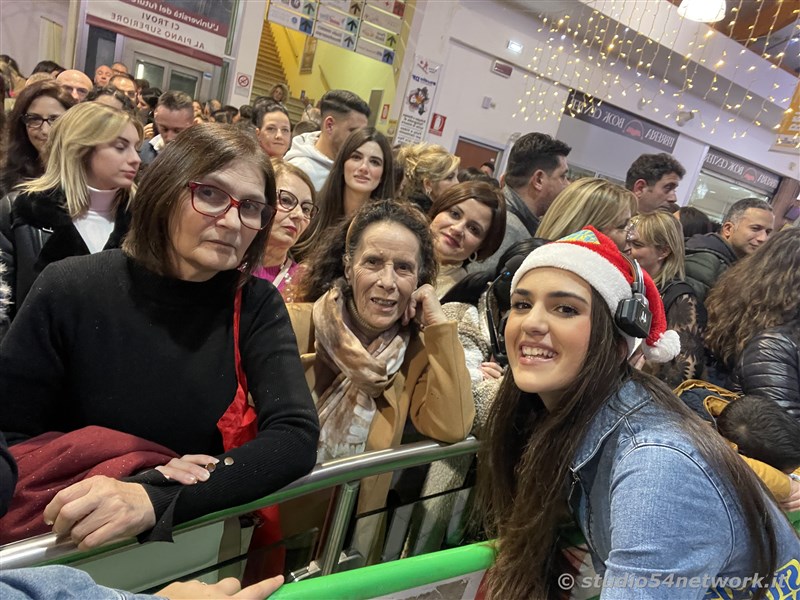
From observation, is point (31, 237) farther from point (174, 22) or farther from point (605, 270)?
point (174, 22)

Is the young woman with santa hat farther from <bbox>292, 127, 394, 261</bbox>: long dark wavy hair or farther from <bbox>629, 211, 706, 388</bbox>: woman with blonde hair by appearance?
<bbox>292, 127, 394, 261</bbox>: long dark wavy hair

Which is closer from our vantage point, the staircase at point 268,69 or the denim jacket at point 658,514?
the denim jacket at point 658,514

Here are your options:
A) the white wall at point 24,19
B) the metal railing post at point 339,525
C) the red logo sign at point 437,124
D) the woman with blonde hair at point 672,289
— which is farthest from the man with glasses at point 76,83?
the red logo sign at point 437,124

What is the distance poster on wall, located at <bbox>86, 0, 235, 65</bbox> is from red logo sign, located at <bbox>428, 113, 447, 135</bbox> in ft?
10.6

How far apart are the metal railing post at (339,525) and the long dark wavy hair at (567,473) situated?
17.8 inches

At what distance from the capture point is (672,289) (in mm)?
2904

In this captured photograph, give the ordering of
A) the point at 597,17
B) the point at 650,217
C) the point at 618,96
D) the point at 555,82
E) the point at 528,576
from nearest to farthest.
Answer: the point at 528,576 < the point at 650,217 < the point at 597,17 < the point at 555,82 < the point at 618,96

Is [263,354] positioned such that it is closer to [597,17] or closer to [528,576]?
[528,576]

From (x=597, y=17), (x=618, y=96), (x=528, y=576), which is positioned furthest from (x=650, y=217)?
(x=618, y=96)

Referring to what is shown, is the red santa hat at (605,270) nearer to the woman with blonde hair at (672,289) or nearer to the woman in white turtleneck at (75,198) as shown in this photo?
the woman with blonde hair at (672,289)

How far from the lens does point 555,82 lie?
29.6 feet

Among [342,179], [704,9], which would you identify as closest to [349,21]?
[704,9]

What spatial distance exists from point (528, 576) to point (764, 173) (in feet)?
50.0

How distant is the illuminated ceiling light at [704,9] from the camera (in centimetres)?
521
